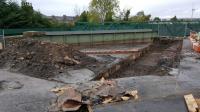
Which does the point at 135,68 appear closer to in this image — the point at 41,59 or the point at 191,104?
the point at 41,59

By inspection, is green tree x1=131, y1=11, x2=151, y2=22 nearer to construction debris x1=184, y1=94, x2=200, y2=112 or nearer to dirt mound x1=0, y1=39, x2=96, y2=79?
dirt mound x1=0, y1=39, x2=96, y2=79

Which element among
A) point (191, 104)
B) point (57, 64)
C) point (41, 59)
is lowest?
point (191, 104)

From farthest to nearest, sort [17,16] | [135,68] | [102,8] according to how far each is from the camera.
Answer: [102,8] < [17,16] < [135,68]

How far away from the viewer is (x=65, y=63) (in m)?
12.2

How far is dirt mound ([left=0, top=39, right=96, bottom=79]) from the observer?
11.5 m

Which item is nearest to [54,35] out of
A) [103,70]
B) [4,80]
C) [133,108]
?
[103,70]

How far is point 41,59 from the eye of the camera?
12312mm

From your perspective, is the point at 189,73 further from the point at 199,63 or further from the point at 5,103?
the point at 5,103

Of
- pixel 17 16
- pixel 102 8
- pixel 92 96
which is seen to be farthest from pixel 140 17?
pixel 92 96

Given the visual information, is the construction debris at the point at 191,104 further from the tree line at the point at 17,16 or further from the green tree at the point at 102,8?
the green tree at the point at 102,8

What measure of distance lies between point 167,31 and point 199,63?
20948 mm

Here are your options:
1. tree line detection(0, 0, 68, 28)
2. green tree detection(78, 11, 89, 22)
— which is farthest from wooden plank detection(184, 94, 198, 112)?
green tree detection(78, 11, 89, 22)

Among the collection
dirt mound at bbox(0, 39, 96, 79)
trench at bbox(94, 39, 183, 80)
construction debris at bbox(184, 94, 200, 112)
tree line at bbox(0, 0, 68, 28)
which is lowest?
trench at bbox(94, 39, 183, 80)

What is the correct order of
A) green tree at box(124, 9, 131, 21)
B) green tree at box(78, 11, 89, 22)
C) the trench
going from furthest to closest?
green tree at box(124, 9, 131, 21) < green tree at box(78, 11, 89, 22) < the trench
